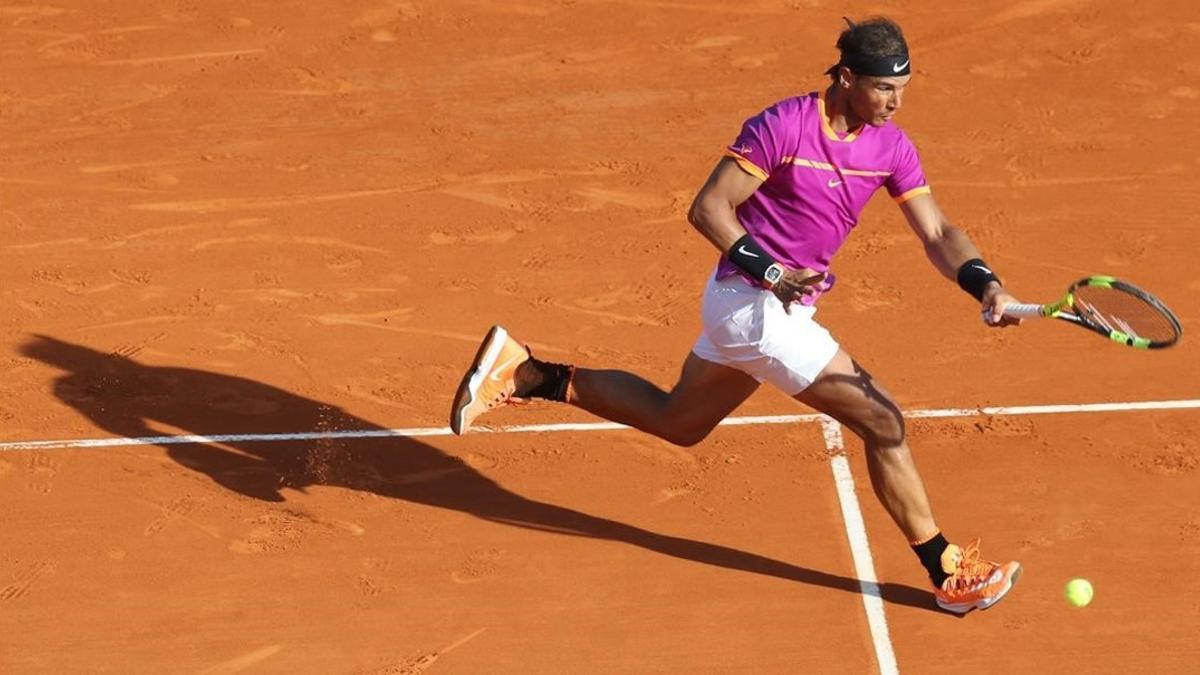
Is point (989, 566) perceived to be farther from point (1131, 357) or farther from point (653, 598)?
point (1131, 357)

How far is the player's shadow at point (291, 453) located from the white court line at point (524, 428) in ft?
0.14

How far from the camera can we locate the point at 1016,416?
28.9ft

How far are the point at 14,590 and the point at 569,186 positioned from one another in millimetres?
4700

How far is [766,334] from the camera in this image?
7031 millimetres

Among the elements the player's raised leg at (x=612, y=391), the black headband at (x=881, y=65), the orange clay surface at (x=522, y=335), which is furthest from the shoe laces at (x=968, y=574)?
the black headband at (x=881, y=65)

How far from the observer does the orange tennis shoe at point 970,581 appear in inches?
288

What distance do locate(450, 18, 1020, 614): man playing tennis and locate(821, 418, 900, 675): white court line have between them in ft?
0.97

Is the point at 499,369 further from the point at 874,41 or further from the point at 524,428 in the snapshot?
the point at 874,41

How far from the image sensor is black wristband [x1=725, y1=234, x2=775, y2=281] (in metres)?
6.74

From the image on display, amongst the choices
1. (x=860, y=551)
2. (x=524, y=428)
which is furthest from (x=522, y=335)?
(x=860, y=551)

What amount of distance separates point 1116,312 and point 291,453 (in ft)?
Answer: 13.3

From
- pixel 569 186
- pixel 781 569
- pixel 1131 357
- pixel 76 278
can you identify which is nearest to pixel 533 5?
pixel 569 186

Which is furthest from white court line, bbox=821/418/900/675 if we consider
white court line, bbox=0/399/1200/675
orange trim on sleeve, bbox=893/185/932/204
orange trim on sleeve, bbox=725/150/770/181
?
orange trim on sleeve, bbox=725/150/770/181

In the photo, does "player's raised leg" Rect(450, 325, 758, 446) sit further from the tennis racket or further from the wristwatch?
the tennis racket
